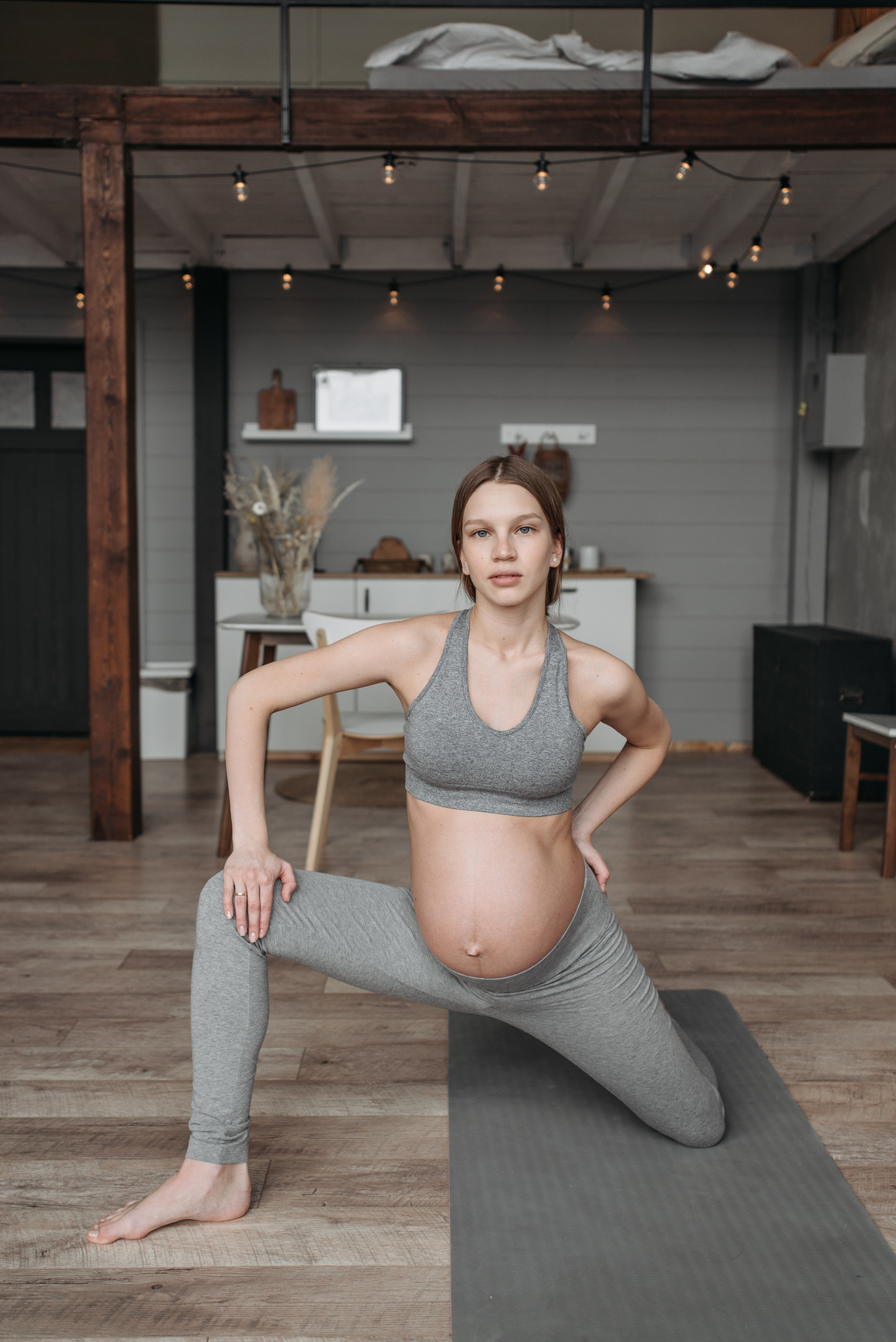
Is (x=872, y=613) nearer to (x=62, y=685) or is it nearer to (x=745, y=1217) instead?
(x=745, y=1217)

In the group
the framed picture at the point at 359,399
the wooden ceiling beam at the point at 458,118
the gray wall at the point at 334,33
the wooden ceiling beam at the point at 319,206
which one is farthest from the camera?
the framed picture at the point at 359,399

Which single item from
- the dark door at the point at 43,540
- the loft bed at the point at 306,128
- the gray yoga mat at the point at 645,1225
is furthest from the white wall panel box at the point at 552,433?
the gray yoga mat at the point at 645,1225

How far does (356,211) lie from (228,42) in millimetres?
980

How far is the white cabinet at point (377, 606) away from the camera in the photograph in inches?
221

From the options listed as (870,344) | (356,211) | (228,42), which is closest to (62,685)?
(356,211)

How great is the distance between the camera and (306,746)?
18.8 feet

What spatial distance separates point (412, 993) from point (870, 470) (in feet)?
14.9

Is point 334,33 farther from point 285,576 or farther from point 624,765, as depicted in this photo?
point 624,765

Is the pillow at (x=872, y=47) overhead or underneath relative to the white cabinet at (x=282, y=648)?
overhead

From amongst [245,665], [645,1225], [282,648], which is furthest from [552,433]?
[645,1225]

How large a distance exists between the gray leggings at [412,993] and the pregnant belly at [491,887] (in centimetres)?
5

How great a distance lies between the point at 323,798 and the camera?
11.3 feet

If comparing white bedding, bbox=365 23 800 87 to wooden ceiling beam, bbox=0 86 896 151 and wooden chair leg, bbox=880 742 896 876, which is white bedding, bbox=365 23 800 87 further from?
wooden chair leg, bbox=880 742 896 876

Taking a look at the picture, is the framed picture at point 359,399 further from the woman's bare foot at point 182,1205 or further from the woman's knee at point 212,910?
the woman's bare foot at point 182,1205
